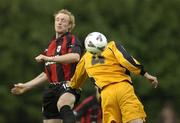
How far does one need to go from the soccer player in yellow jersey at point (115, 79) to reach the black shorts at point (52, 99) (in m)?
0.90

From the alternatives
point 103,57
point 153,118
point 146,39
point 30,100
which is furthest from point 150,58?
point 103,57

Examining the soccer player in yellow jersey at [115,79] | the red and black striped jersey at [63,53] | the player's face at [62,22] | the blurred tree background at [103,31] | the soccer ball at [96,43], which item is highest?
the blurred tree background at [103,31]

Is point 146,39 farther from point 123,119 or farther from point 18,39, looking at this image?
point 123,119

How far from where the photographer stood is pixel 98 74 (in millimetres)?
10461

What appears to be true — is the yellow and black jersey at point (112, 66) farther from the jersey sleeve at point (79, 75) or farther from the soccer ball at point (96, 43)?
the jersey sleeve at point (79, 75)

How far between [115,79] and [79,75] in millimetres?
684

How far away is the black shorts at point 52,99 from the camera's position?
11352 millimetres

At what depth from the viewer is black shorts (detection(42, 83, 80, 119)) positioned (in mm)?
11352

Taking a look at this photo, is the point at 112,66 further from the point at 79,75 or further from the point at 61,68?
the point at 61,68

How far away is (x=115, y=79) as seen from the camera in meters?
10.4

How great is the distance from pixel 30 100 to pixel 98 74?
894 inches

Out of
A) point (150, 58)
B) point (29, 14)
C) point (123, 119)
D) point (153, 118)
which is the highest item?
point (29, 14)

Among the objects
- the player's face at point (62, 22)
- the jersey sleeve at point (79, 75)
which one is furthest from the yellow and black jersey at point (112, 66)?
the player's face at point (62, 22)

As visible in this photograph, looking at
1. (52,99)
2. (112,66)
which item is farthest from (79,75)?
(52,99)
